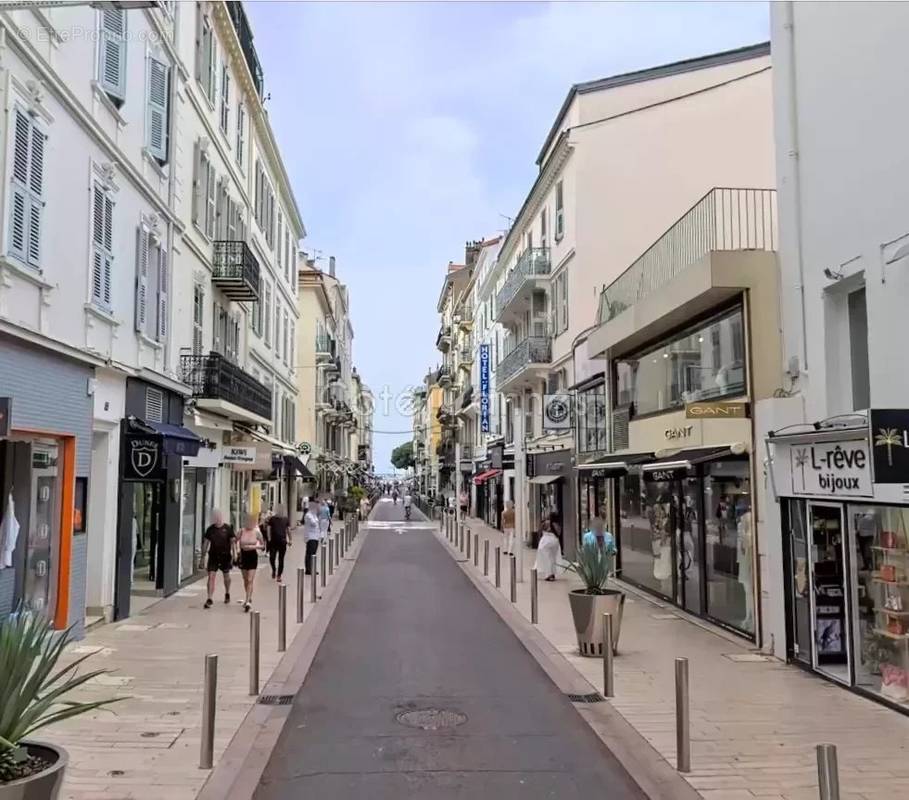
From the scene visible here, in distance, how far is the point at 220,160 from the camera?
20375 millimetres

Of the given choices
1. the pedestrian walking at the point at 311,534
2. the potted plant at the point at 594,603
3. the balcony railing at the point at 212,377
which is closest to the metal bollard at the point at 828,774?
the potted plant at the point at 594,603

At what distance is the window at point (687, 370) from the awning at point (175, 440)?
8.21 m

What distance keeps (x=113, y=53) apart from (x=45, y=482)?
636 centimetres

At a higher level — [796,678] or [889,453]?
[889,453]

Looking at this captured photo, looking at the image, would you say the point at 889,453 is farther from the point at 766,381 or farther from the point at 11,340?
the point at 11,340

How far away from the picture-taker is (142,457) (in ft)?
43.3

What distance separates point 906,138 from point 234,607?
1191 cm

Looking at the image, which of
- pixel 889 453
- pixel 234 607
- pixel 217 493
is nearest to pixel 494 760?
pixel 889 453

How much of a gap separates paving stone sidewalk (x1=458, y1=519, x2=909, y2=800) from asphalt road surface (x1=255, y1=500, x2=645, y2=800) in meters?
0.65

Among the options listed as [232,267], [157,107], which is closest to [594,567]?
[157,107]

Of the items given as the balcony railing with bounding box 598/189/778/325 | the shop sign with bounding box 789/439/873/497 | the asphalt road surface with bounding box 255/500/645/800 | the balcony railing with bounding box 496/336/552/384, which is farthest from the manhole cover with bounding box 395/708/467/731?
the balcony railing with bounding box 496/336/552/384

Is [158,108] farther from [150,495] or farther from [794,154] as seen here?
[794,154]

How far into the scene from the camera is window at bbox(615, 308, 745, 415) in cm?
1204

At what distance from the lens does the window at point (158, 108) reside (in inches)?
567
